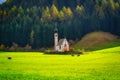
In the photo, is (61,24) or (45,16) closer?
(61,24)

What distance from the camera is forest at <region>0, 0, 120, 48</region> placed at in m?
167

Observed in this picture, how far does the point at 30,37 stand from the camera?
168000 mm

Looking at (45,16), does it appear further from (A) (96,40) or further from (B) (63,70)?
(B) (63,70)

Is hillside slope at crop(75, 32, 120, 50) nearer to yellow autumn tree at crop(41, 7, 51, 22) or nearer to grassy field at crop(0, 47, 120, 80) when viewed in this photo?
yellow autumn tree at crop(41, 7, 51, 22)

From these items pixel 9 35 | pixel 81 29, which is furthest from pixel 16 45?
pixel 81 29

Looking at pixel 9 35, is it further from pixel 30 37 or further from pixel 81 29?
pixel 81 29

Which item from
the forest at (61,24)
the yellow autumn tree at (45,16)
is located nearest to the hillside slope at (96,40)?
the forest at (61,24)

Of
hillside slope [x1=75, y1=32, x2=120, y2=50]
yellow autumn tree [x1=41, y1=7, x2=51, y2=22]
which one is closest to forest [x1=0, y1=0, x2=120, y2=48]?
yellow autumn tree [x1=41, y1=7, x2=51, y2=22]

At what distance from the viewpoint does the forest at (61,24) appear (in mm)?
166750

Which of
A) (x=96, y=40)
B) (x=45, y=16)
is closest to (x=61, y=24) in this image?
(x=45, y=16)

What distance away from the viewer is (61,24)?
173 m

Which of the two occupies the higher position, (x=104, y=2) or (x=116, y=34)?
(x=104, y=2)

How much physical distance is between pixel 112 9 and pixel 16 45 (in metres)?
58.8

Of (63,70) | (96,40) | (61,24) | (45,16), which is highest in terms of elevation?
(45,16)
